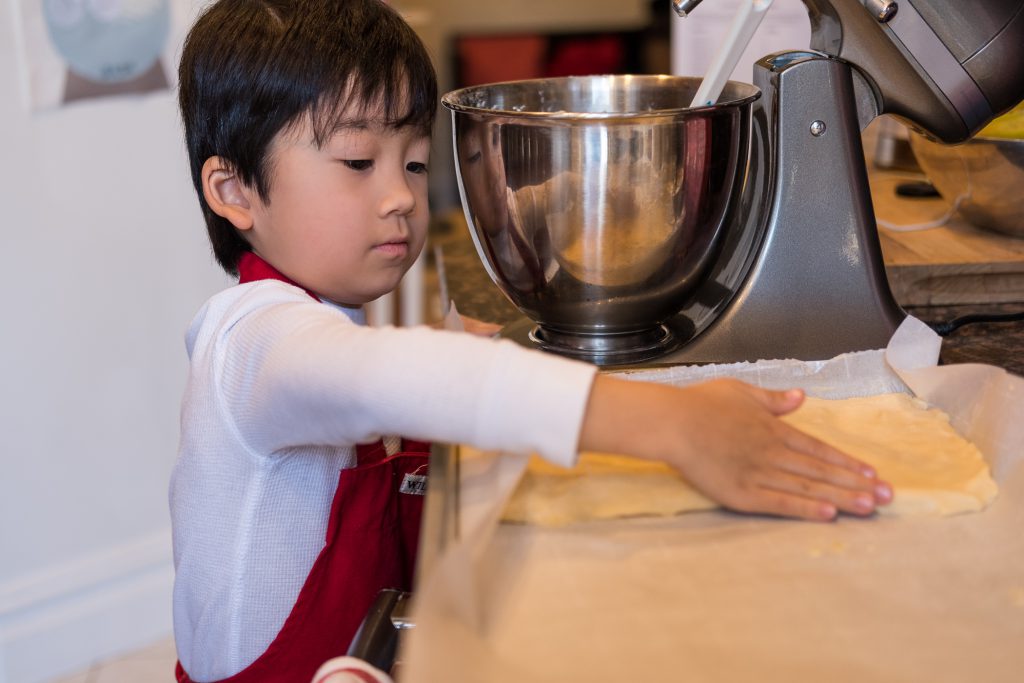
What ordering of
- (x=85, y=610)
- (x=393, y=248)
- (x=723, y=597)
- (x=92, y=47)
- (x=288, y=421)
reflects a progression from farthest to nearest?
(x=85, y=610), (x=92, y=47), (x=393, y=248), (x=288, y=421), (x=723, y=597)

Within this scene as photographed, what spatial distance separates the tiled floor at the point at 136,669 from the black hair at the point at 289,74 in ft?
3.92

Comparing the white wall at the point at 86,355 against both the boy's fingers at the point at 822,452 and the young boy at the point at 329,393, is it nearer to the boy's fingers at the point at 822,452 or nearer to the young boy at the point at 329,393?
the young boy at the point at 329,393

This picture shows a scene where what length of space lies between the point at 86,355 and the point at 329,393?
120 centimetres

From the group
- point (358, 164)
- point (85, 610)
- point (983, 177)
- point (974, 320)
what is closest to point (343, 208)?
point (358, 164)

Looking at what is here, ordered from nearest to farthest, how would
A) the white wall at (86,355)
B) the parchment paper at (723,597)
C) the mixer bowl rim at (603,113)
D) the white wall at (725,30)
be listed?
the parchment paper at (723,597) < the mixer bowl rim at (603,113) < the white wall at (725,30) < the white wall at (86,355)

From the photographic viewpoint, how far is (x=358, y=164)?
0.81 meters

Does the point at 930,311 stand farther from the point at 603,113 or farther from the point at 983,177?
the point at 603,113

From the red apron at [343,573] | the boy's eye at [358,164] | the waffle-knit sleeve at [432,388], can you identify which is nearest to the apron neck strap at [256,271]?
the red apron at [343,573]

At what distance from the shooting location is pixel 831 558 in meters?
0.54

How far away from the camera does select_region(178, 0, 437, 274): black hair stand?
0.80 meters

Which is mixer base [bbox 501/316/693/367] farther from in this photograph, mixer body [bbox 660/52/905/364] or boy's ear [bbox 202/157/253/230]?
boy's ear [bbox 202/157/253/230]

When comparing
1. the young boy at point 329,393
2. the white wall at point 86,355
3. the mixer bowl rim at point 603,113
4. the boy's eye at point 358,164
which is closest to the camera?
the young boy at point 329,393

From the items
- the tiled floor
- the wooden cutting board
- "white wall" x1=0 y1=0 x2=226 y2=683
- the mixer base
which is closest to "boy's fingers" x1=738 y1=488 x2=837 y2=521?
the mixer base

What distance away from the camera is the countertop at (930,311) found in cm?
83
